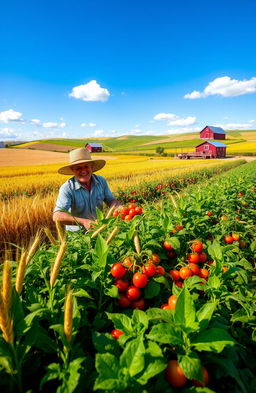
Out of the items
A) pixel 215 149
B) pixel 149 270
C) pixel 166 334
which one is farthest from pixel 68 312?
pixel 215 149

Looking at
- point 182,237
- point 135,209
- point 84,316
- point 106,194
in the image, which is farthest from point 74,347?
point 106,194

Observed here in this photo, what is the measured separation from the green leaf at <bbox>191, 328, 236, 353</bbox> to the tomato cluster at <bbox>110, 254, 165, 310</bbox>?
399mm

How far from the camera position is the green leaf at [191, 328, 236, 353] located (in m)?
0.88

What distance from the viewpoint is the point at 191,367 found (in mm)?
823

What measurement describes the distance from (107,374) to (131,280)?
2.03 feet

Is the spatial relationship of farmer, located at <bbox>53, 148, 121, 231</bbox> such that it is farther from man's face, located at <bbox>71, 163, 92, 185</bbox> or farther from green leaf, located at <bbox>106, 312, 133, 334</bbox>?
green leaf, located at <bbox>106, 312, 133, 334</bbox>

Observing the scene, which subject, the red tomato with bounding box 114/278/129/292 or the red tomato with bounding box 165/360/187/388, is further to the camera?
the red tomato with bounding box 114/278/129/292

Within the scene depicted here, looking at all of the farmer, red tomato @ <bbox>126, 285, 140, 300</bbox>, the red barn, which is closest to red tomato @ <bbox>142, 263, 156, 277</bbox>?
red tomato @ <bbox>126, 285, 140, 300</bbox>

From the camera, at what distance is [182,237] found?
2062 millimetres

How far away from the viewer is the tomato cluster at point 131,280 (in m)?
1.27

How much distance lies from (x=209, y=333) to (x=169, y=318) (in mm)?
181

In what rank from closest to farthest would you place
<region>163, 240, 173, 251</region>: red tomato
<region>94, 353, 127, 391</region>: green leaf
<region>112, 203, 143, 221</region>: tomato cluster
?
<region>94, 353, 127, 391</region>: green leaf, <region>163, 240, 173, 251</region>: red tomato, <region>112, 203, 143, 221</region>: tomato cluster

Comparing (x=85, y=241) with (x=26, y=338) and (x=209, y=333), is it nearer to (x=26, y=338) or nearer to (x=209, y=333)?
(x=26, y=338)

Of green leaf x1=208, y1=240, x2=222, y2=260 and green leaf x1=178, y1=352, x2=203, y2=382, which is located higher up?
green leaf x1=208, y1=240, x2=222, y2=260
